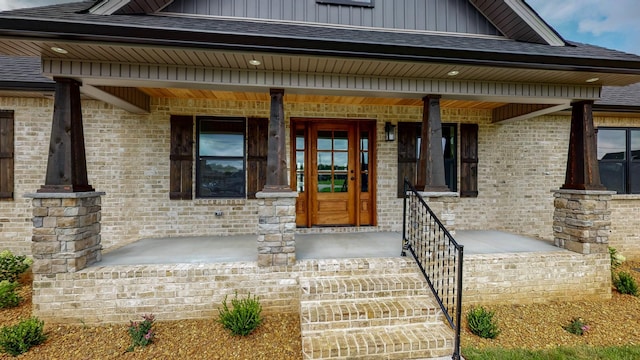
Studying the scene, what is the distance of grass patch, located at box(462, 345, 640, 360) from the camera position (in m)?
2.71

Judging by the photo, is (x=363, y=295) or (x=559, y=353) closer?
(x=559, y=353)

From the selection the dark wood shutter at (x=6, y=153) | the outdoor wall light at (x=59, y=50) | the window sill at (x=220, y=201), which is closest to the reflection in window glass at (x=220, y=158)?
the window sill at (x=220, y=201)

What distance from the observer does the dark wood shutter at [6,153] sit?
452 cm

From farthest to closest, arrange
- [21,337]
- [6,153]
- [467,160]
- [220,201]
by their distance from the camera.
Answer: [467,160] < [220,201] < [6,153] < [21,337]

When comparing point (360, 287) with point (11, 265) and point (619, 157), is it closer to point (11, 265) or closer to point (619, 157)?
point (11, 265)

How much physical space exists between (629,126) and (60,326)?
10.3 m

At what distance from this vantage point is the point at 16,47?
2943 mm

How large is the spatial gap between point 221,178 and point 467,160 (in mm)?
4807

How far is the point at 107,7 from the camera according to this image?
3.52 meters

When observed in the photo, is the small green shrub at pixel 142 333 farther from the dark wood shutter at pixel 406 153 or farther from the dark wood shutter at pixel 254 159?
the dark wood shutter at pixel 406 153

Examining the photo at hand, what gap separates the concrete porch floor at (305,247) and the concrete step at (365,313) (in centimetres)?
70

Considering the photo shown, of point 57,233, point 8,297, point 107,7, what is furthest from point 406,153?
point 8,297

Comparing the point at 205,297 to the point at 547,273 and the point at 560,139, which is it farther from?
the point at 560,139

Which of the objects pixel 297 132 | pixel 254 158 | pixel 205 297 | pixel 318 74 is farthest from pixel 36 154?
pixel 318 74
